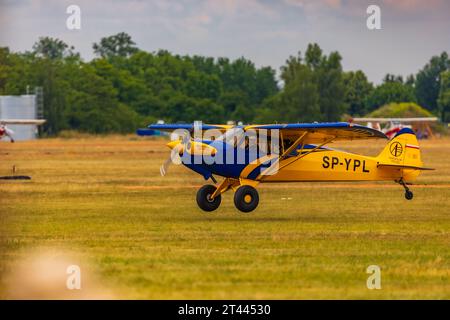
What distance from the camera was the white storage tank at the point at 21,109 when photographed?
102 meters

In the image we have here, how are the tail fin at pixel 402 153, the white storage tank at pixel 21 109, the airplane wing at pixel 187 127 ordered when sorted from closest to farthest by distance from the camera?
1. the tail fin at pixel 402 153
2. the airplane wing at pixel 187 127
3. the white storage tank at pixel 21 109

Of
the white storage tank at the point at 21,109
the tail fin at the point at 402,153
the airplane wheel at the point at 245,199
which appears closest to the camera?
the airplane wheel at the point at 245,199

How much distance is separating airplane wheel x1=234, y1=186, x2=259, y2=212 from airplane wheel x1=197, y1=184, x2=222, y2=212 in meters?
0.89

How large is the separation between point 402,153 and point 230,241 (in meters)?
7.69

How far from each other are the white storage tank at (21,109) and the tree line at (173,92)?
93.8 inches

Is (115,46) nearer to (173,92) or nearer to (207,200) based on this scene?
(173,92)

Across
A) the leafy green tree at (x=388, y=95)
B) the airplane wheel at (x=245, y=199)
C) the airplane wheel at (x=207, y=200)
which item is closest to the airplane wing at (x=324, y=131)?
the airplane wheel at (x=245, y=199)

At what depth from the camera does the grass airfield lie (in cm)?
1331

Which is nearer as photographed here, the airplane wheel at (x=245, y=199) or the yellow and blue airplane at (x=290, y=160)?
the yellow and blue airplane at (x=290, y=160)

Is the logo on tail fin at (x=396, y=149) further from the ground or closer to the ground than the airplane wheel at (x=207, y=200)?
further from the ground

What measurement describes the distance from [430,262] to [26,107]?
91397 mm

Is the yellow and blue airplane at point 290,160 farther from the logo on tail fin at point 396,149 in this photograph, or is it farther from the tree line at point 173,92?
the tree line at point 173,92
